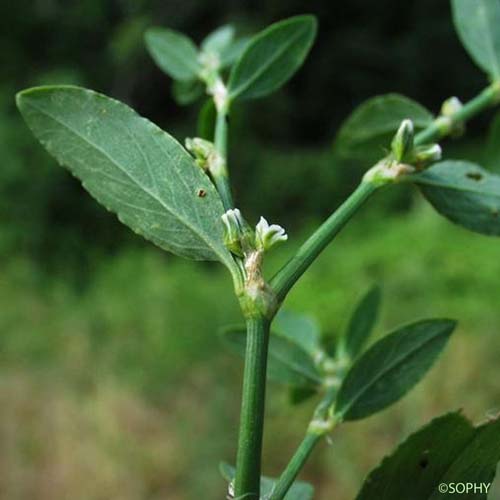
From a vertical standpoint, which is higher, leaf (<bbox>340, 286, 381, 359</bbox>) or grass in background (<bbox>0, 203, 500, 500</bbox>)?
leaf (<bbox>340, 286, 381, 359</bbox>)

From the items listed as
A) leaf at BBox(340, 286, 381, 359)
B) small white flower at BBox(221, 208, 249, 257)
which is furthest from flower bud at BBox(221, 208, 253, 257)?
leaf at BBox(340, 286, 381, 359)

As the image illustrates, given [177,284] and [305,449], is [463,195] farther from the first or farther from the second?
[177,284]

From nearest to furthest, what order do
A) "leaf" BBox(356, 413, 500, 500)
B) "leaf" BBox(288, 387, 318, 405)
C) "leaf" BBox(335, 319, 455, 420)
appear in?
"leaf" BBox(356, 413, 500, 500) < "leaf" BBox(335, 319, 455, 420) < "leaf" BBox(288, 387, 318, 405)

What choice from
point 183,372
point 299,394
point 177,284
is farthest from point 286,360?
point 177,284

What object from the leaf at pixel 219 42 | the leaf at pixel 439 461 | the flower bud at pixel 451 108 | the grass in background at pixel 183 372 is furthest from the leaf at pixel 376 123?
the grass in background at pixel 183 372

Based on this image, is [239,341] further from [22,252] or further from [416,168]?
[22,252]

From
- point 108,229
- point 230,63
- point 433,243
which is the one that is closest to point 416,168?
point 230,63

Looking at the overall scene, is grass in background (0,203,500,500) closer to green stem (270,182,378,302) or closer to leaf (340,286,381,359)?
leaf (340,286,381,359)

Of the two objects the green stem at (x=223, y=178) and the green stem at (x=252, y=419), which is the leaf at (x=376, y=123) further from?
the green stem at (x=252, y=419)
